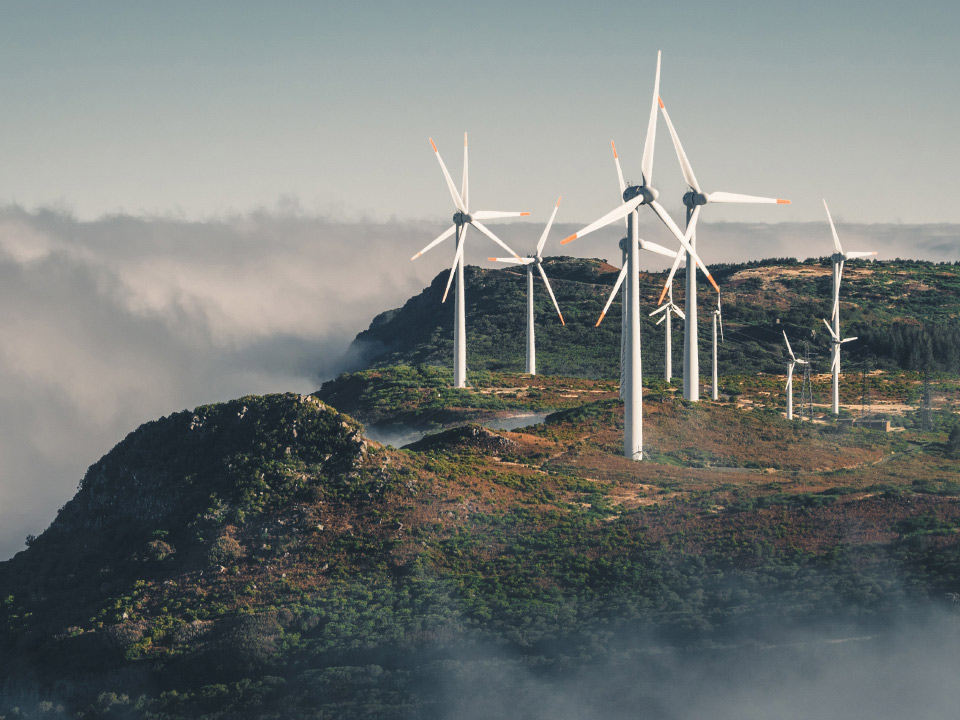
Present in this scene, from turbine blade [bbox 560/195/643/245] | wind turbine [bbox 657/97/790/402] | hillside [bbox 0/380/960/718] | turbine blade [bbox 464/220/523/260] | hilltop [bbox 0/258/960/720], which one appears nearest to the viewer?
hilltop [bbox 0/258/960/720]

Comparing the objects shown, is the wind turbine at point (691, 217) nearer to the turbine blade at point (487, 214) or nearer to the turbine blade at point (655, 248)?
the turbine blade at point (655, 248)

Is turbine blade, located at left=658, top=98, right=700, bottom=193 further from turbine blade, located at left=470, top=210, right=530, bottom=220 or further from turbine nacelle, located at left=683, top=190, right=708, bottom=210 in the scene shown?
turbine blade, located at left=470, top=210, right=530, bottom=220

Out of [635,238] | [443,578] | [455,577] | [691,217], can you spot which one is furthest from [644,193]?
[443,578]

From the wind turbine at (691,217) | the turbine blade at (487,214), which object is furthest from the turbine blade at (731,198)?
the turbine blade at (487,214)

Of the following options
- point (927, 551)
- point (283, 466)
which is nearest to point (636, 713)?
point (927, 551)

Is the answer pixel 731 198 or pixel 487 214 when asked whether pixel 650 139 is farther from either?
pixel 487 214

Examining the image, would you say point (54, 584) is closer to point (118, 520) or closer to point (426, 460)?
point (118, 520)

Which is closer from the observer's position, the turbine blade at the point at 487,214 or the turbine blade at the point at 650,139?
the turbine blade at the point at 650,139

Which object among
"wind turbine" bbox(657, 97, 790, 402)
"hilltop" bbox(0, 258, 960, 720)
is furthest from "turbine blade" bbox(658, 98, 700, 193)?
"hilltop" bbox(0, 258, 960, 720)
